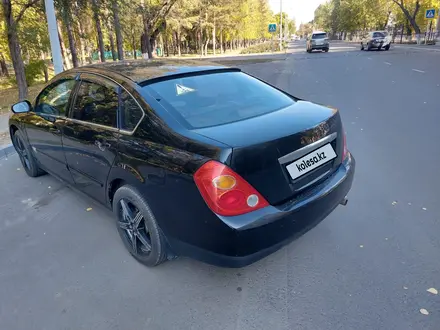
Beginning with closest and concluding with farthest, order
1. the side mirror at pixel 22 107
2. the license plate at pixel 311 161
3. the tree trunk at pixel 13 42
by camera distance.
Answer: the license plate at pixel 311 161 → the side mirror at pixel 22 107 → the tree trunk at pixel 13 42

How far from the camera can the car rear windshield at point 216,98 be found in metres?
2.49

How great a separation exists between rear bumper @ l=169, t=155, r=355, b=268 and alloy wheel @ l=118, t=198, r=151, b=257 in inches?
15.4

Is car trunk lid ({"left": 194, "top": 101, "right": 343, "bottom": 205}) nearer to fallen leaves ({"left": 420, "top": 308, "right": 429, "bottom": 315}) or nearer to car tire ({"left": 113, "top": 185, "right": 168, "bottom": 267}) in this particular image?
car tire ({"left": 113, "top": 185, "right": 168, "bottom": 267})

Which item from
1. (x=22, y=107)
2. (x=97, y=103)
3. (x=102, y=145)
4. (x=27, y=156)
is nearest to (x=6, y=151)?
(x=27, y=156)

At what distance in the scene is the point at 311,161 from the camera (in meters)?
2.36

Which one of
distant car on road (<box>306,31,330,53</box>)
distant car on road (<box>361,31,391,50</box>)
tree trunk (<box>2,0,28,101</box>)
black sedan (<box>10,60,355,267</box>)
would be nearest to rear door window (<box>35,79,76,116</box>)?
black sedan (<box>10,60,355,267</box>)

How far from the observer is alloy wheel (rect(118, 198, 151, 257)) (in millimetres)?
2653

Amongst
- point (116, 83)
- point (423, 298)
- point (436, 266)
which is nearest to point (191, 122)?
point (116, 83)

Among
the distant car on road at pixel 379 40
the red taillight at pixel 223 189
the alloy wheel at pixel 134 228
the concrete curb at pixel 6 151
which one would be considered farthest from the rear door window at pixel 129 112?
the distant car on road at pixel 379 40

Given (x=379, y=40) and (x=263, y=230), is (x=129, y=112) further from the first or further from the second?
(x=379, y=40)

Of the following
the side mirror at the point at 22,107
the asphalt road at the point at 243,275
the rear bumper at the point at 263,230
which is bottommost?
the asphalt road at the point at 243,275

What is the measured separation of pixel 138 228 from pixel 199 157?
104 centimetres

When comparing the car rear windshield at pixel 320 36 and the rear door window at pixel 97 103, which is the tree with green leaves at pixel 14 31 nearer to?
the rear door window at pixel 97 103

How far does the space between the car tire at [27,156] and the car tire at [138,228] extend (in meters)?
2.38
